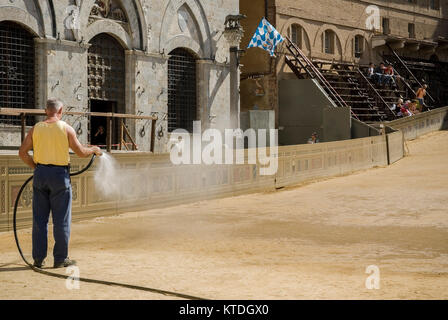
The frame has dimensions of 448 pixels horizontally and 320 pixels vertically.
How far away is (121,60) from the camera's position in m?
23.2

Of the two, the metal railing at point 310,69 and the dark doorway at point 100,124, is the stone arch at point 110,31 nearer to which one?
the dark doorway at point 100,124

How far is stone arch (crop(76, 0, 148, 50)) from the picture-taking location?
21547mm

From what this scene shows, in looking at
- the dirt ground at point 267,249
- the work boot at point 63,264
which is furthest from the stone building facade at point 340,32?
the work boot at point 63,264

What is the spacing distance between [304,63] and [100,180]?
917 inches

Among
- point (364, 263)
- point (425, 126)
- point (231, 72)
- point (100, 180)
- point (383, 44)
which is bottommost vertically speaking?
point (364, 263)

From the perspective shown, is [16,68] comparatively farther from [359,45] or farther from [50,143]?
[359,45]

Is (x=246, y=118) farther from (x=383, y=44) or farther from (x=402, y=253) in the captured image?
(x=402, y=253)

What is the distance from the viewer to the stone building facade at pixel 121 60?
20.0 metres

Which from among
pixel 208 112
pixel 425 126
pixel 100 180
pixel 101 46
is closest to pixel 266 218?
pixel 100 180

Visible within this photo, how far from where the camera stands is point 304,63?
34.2 metres

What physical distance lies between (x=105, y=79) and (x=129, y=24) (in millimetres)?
2234

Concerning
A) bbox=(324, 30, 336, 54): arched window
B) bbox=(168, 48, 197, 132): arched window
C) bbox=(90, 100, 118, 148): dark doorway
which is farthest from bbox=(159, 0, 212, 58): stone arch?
bbox=(324, 30, 336, 54): arched window

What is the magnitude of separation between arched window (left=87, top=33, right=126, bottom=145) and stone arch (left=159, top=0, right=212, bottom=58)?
6.61 ft

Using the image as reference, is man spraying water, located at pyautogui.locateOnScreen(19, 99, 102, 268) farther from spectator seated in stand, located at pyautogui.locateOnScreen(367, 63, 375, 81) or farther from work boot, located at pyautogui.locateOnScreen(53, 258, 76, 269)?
spectator seated in stand, located at pyautogui.locateOnScreen(367, 63, 375, 81)
